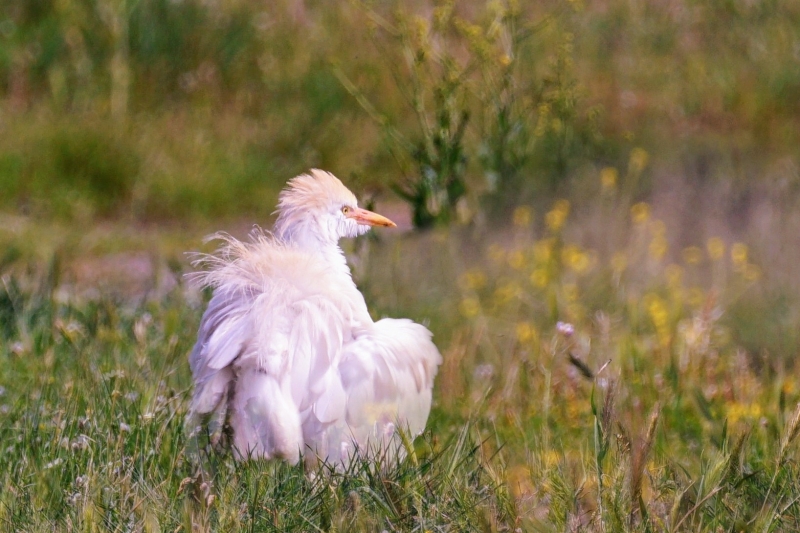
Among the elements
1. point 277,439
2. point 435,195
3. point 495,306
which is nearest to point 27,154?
point 435,195

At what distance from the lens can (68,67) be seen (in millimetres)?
8406

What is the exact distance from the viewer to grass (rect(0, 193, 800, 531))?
7.51 feet

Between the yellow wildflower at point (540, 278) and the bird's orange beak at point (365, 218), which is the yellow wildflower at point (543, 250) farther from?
the bird's orange beak at point (365, 218)

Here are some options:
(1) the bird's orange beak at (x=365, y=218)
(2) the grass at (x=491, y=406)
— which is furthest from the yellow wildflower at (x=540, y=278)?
(1) the bird's orange beak at (x=365, y=218)

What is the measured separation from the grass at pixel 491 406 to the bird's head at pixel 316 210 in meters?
0.50

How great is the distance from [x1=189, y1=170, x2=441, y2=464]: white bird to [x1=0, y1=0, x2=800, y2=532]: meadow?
113 millimetres

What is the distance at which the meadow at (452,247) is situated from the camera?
239 centimetres

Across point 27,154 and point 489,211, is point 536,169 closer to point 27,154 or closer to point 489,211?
point 489,211

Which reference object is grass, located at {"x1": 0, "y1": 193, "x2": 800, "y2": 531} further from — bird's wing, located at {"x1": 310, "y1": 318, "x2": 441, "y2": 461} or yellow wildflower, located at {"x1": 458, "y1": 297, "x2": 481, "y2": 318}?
bird's wing, located at {"x1": 310, "y1": 318, "x2": 441, "y2": 461}

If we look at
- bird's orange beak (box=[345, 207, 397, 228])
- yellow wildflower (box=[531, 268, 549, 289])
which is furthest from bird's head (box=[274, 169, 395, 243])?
yellow wildflower (box=[531, 268, 549, 289])

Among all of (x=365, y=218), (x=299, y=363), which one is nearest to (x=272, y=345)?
(x=299, y=363)

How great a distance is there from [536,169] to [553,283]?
1.78m

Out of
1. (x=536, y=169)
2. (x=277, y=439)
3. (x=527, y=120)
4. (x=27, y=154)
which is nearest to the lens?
(x=277, y=439)

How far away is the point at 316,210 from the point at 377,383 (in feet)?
1.93
